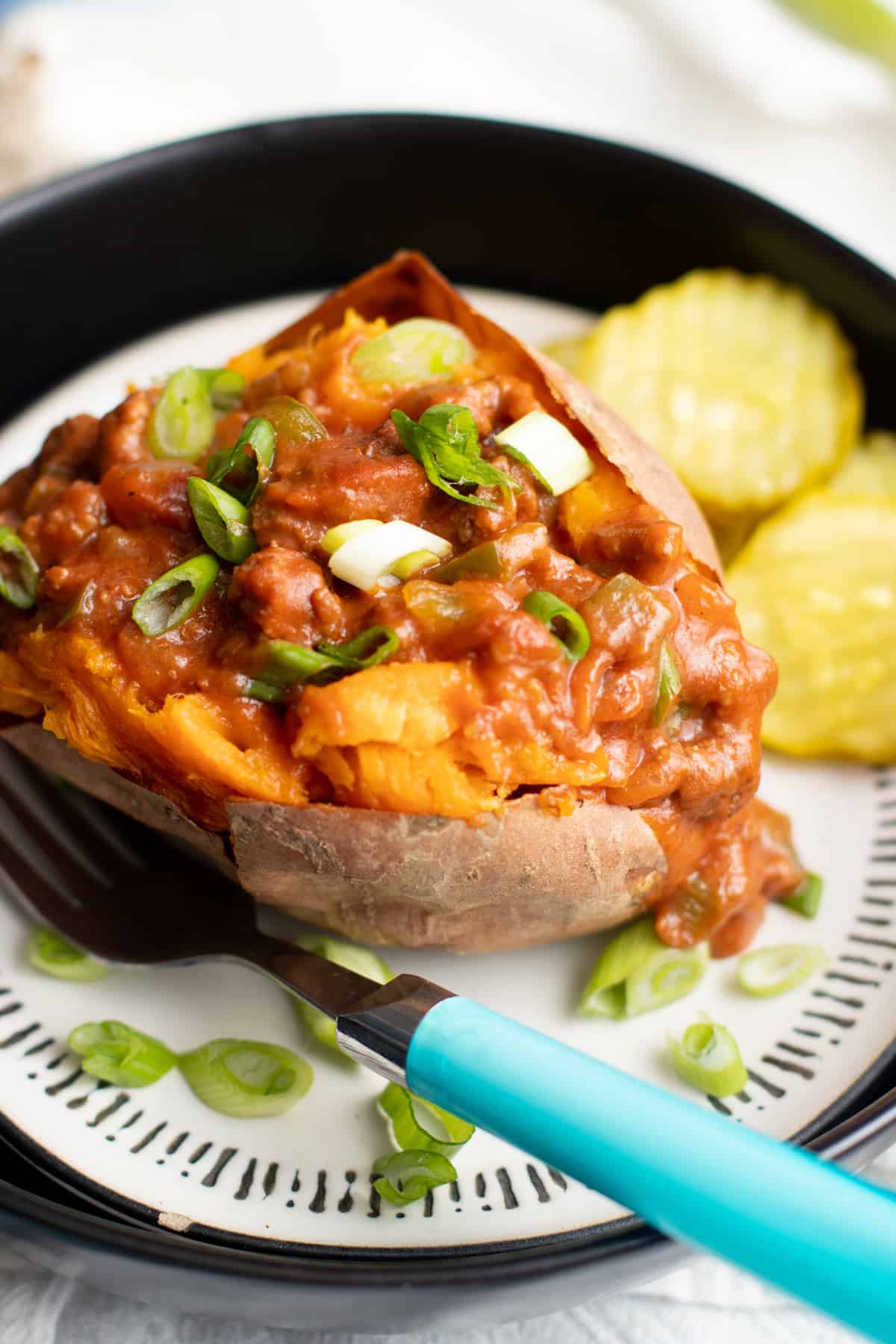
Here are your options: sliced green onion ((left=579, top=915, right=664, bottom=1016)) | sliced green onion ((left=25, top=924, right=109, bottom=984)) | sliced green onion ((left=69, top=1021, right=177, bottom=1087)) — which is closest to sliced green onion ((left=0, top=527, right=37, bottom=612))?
sliced green onion ((left=25, top=924, right=109, bottom=984))

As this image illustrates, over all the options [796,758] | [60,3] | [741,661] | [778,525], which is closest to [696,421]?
[778,525]

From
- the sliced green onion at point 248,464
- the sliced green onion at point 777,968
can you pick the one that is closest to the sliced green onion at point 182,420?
the sliced green onion at point 248,464

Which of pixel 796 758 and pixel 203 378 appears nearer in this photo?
pixel 203 378

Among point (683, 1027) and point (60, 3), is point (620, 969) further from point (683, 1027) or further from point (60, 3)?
point (60, 3)

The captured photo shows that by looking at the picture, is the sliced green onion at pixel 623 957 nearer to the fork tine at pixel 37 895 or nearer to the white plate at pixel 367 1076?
the white plate at pixel 367 1076

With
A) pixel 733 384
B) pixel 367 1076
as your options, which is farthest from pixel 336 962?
pixel 733 384

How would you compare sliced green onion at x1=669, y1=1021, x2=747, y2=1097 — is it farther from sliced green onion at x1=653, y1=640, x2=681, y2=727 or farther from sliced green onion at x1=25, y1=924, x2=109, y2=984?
sliced green onion at x1=25, y1=924, x2=109, y2=984
